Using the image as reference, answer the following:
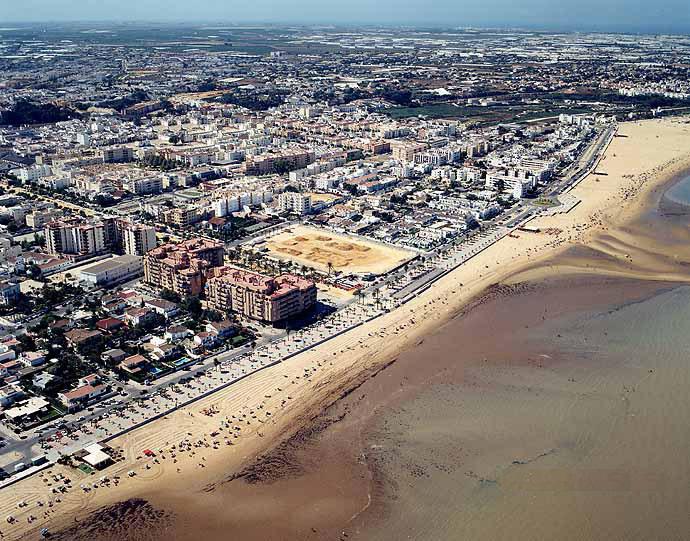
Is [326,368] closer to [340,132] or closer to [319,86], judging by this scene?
[340,132]

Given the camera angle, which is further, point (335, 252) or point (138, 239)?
point (335, 252)

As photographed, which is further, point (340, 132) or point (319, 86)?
point (319, 86)

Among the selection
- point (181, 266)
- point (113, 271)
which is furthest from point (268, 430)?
point (113, 271)

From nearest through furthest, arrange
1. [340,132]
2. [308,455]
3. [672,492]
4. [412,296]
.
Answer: [672,492]
[308,455]
[412,296]
[340,132]

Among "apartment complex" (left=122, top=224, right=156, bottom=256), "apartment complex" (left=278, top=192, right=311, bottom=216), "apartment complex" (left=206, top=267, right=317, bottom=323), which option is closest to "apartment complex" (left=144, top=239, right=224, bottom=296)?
"apartment complex" (left=206, top=267, right=317, bottom=323)

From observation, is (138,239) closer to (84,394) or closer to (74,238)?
(74,238)

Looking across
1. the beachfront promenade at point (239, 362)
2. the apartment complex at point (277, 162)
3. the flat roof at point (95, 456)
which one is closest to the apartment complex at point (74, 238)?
the beachfront promenade at point (239, 362)

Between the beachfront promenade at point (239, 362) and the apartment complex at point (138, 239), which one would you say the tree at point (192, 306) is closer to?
the beachfront promenade at point (239, 362)

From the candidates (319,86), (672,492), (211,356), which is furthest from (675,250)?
(319,86)
